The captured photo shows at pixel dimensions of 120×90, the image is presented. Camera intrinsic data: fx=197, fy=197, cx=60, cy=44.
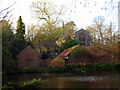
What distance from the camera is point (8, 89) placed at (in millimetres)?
9961

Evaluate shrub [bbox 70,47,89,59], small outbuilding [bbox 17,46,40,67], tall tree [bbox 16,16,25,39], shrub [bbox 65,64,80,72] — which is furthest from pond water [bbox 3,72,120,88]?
tall tree [bbox 16,16,25,39]

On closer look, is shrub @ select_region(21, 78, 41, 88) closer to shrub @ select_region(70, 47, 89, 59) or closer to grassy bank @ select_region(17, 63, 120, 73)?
grassy bank @ select_region(17, 63, 120, 73)

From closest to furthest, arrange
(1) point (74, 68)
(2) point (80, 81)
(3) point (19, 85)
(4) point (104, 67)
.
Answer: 1. (3) point (19, 85)
2. (2) point (80, 81)
3. (1) point (74, 68)
4. (4) point (104, 67)

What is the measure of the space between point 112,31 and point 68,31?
13617 mm

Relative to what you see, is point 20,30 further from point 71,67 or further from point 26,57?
point 71,67

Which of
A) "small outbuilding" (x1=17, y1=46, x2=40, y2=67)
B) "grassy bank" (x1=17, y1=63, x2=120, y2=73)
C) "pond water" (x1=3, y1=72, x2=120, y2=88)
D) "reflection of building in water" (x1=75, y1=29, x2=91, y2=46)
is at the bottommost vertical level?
"pond water" (x1=3, y1=72, x2=120, y2=88)

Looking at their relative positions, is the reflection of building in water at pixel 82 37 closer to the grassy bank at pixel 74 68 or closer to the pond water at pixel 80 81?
the grassy bank at pixel 74 68

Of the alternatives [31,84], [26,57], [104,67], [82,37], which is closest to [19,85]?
[31,84]

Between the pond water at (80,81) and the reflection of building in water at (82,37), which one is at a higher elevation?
the reflection of building in water at (82,37)

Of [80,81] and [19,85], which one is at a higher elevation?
[19,85]

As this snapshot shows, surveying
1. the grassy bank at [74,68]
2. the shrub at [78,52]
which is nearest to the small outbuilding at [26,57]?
the grassy bank at [74,68]

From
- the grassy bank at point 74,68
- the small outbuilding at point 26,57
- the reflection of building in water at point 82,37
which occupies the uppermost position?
the reflection of building in water at point 82,37

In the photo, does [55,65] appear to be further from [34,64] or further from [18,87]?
[18,87]

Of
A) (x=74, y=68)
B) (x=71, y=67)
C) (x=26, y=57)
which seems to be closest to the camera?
(x=74, y=68)
